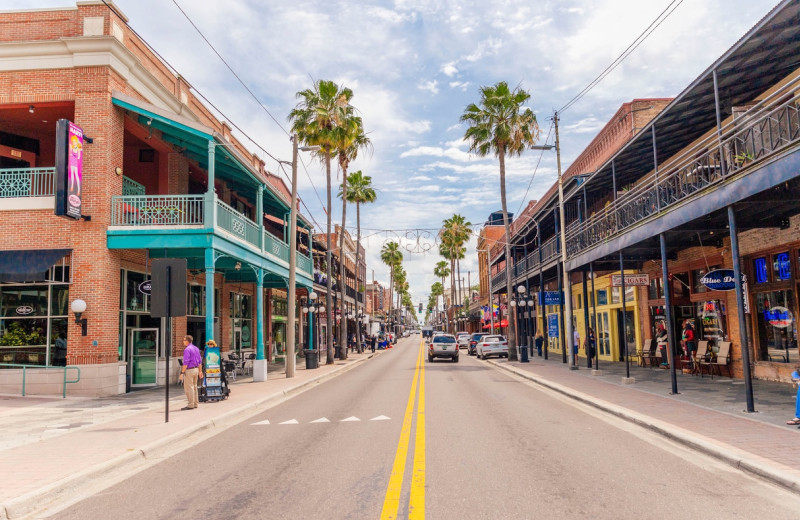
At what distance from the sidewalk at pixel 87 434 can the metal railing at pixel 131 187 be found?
22.5 feet

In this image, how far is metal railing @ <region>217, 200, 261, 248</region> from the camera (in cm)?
1844

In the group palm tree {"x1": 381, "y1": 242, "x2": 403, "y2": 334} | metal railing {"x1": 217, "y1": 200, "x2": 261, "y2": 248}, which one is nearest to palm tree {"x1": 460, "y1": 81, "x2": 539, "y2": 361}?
metal railing {"x1": 217, "y1": 200, "x2": 261, "y2": 248}

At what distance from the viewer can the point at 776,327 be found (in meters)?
15.9

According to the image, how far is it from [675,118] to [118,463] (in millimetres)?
15083

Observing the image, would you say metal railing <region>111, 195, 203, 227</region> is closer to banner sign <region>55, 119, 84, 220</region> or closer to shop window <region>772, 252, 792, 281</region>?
banner sign <region>55, 119, 84, 220</region>

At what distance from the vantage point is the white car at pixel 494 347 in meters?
36.4

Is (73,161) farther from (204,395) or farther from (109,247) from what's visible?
(204,395)

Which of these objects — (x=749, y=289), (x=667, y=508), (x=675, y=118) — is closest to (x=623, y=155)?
(x=675, y=118)

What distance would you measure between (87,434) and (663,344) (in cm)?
1964

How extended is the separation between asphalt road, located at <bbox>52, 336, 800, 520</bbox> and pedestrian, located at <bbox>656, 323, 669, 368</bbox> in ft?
39.2

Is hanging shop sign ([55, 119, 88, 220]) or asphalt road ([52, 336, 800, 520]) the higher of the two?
hanging shop sign ([55, 119, 88, 220])

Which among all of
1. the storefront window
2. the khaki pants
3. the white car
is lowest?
the white car

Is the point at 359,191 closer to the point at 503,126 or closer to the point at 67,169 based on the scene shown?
the point at 503,126

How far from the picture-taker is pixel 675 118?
607 inches
